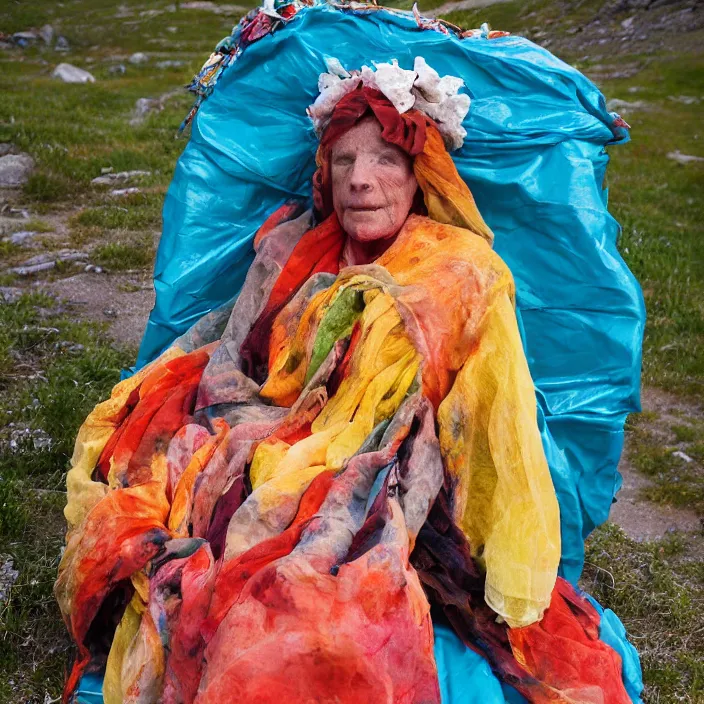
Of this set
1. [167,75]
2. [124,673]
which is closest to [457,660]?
[124,673]

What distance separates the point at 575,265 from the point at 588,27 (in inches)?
808

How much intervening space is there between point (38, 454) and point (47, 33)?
25.7 metres

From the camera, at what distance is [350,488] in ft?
7.80

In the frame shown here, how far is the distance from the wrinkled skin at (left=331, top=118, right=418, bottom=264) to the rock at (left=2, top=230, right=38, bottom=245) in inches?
192

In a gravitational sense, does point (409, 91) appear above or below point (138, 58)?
above

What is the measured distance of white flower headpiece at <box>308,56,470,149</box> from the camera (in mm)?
2930

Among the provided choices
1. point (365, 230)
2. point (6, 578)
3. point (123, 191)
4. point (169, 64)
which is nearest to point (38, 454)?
point (6, 578)

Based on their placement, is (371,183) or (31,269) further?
(31,269)

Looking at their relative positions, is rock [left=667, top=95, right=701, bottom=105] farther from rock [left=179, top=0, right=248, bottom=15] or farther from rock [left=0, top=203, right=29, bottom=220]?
rock [left=179, top=0, right=248, bottom=15]

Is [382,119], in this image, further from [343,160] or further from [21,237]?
[21,237]

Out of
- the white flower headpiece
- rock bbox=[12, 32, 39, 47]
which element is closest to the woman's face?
the white flower headpiece

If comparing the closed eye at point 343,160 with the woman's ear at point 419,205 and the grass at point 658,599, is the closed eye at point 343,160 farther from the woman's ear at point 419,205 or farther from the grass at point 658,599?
the grass at point 658,599

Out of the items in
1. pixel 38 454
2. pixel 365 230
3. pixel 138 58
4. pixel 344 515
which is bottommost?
pixel 138 58

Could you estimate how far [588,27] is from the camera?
2188 cm
